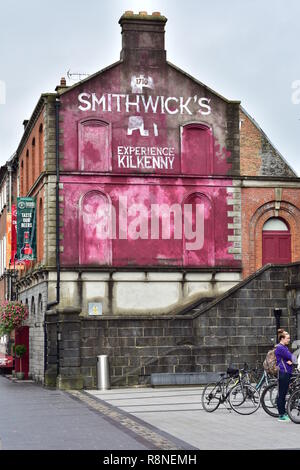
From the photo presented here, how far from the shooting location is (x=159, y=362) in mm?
31281

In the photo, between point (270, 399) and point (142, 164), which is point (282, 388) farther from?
point (142, 164)

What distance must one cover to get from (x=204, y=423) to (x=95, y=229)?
18750 mm

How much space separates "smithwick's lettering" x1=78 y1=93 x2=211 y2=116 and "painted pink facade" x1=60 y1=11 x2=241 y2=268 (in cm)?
4

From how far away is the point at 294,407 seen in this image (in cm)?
1866

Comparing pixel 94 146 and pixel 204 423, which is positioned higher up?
pixel 94 146

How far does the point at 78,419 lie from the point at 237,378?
11.9ft

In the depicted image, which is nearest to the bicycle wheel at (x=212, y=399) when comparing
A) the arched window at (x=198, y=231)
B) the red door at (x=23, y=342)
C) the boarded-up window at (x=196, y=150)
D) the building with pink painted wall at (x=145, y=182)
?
the building with pink painted wall at (x=145, y=182)

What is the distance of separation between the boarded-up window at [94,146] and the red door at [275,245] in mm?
7115

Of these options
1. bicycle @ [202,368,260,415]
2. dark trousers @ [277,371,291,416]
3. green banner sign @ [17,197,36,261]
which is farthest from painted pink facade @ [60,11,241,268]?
dark trousers @ [277,371,291,416]

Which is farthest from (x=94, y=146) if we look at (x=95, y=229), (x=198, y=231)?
(x=198, y=231)

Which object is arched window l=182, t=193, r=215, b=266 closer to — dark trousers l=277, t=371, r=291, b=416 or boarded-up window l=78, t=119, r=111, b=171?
boarded-up window l=78, t=119, r=111, b=171

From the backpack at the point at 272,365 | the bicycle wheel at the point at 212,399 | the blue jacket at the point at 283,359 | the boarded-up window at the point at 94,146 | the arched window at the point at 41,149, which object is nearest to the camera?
the blue jacket at the point at 283,359

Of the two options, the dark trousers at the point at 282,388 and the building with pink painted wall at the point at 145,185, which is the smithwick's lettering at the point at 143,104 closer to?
the building with pink painted wall at the point at 145,185

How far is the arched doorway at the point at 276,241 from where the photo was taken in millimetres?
38469
